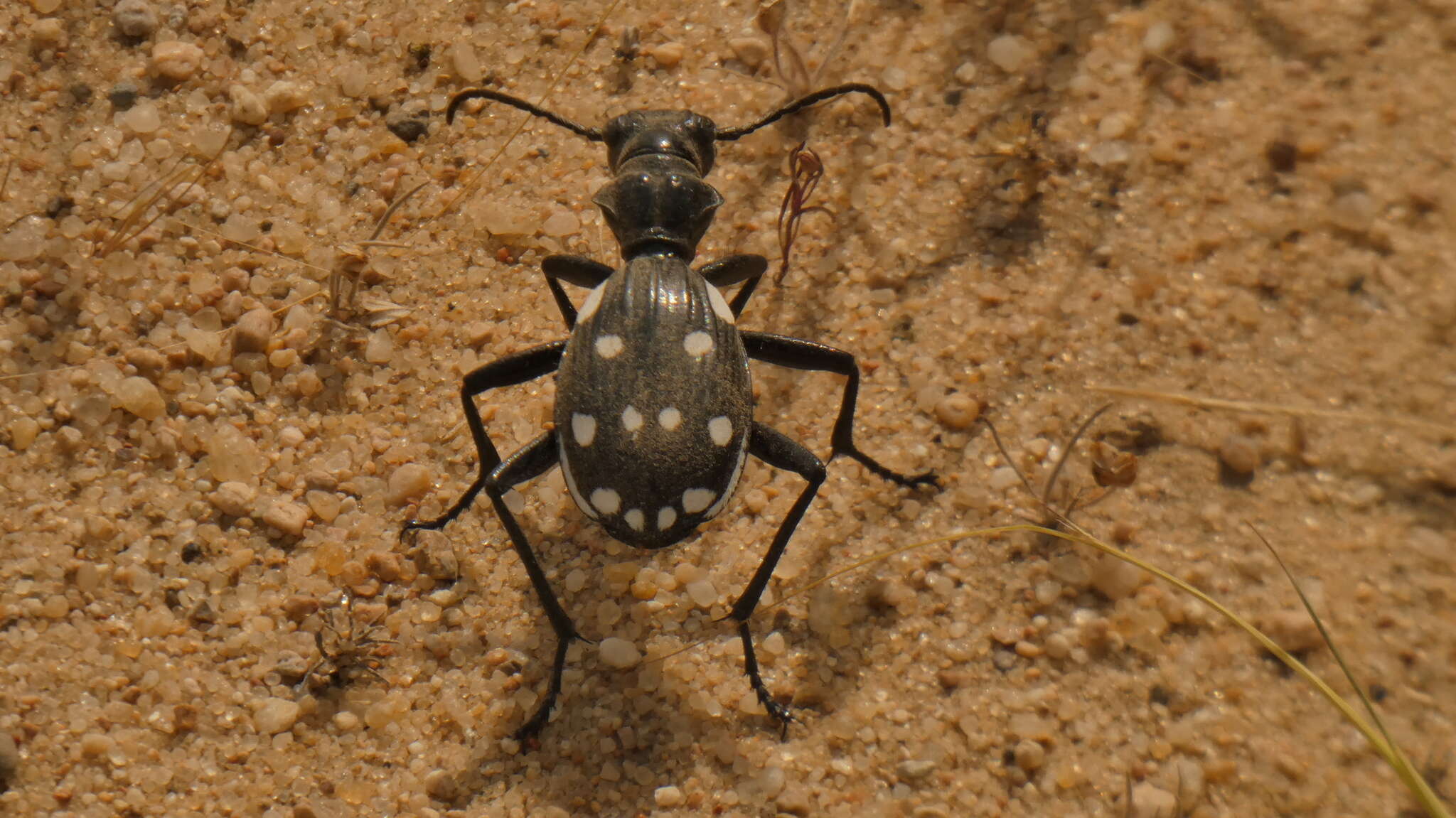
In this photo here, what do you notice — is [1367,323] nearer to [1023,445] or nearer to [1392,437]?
[1392,437]

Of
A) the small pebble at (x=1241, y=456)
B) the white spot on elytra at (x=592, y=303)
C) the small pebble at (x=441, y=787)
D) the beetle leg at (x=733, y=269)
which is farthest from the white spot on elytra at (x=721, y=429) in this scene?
the small pebble at (x=1241, y=456)

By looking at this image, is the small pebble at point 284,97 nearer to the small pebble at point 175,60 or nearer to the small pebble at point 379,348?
the small pebble at point 175,60

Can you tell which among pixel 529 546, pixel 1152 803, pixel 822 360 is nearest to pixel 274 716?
pixel 529 546

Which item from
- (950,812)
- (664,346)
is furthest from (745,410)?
(950,812)

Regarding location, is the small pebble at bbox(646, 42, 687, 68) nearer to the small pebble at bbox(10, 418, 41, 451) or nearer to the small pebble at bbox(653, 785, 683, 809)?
the small pebble at bbox(10, 418, 41, 451)

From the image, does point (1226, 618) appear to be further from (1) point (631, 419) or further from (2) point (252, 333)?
(2) point (252, 333)

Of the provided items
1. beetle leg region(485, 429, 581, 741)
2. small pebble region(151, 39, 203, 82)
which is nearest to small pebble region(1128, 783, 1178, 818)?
beetle leg region(485, 429, 581, 741)
